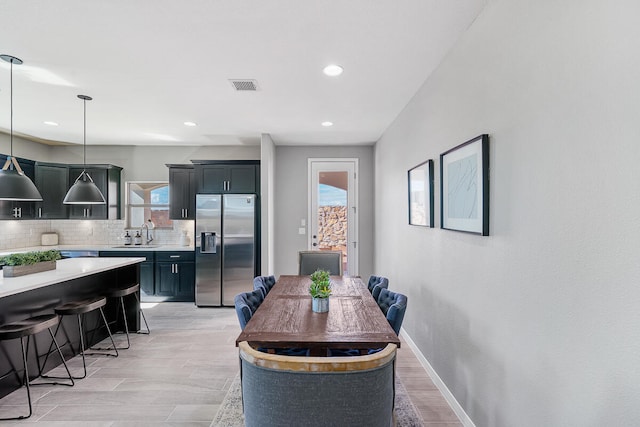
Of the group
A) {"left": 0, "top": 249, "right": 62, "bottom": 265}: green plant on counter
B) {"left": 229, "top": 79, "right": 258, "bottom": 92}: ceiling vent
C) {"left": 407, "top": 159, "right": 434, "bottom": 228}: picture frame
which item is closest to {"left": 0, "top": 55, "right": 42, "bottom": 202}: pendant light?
{"left": 0, "top": 249, "right": 62, "bottom": 265}: green plant on counter

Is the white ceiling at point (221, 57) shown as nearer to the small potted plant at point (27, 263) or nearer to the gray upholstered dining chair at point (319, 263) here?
the small potted plant at point (27, 263)

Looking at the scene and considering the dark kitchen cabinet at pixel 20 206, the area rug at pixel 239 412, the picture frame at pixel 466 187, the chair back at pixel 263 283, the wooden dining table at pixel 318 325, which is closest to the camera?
the wooden dining table at pixel 318 325

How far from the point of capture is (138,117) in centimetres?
423

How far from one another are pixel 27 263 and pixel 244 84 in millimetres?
2553

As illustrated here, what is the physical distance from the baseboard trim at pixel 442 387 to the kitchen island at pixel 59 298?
10.7 ft

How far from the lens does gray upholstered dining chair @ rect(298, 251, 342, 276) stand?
159 inches

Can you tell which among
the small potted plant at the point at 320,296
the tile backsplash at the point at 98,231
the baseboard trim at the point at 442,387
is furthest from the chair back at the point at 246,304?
the tile backsplash at the point at 98,231

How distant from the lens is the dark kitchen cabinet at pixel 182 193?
557 centimetres

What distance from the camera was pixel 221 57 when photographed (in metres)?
2.61

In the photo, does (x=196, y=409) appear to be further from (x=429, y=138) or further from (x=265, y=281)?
(x=429, y=138)

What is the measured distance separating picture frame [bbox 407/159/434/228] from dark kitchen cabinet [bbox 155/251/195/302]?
366 centimetres

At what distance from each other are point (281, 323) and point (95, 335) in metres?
2.90

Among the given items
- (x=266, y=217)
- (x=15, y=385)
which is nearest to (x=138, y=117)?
(x=266, y=217)

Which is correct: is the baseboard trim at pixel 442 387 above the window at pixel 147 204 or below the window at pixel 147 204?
below
